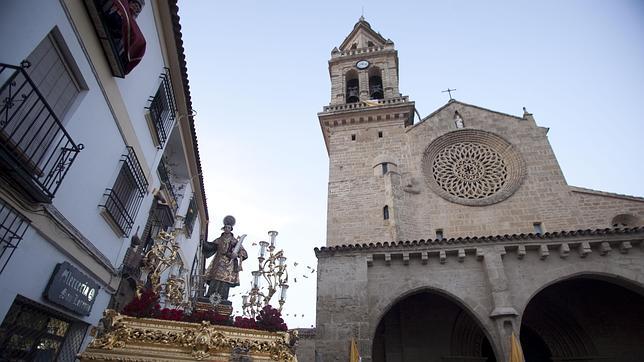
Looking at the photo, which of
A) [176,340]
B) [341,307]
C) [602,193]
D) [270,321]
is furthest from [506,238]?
[176,340]

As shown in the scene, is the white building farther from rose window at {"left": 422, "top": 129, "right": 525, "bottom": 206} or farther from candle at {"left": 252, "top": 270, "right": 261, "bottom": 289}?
rose window at {"left": 422, "top": 129, "right": 525, "bottom": 206}

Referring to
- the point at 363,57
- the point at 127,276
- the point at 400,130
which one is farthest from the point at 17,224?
the point at 363,57

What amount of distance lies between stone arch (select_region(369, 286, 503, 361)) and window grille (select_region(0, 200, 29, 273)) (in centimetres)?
Answer: 754

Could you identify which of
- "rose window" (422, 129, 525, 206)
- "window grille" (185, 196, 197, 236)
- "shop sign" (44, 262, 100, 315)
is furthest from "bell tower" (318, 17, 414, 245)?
"shop sign" (44, 262, 100, 315)

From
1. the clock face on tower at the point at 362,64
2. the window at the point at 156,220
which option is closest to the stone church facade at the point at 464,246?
the clock face on tower at the point at 362,64

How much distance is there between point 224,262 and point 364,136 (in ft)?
37.7

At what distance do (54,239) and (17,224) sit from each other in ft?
2.68

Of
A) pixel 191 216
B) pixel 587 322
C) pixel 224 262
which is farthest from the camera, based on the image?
pixel 191 216

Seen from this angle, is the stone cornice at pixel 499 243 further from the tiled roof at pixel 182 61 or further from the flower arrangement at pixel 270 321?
the tiled roof at pixel 182 61

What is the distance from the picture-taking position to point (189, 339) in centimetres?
445

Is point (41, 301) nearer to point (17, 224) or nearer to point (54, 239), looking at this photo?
point (54, 239)

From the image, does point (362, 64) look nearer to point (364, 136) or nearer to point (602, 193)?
point (364, 136)

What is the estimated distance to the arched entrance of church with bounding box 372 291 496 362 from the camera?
10531 millimetres

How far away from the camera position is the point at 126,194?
7586mm
